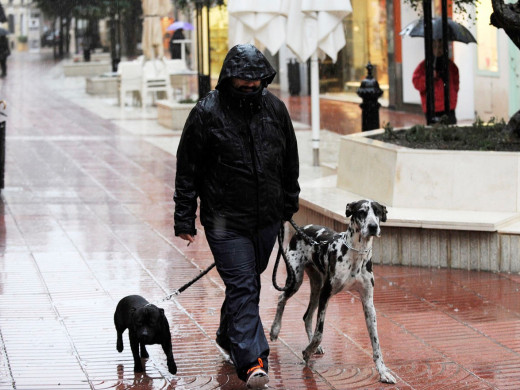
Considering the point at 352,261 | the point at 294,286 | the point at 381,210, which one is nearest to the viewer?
the point at 381,210

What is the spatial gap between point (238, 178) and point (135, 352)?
47.6 inches

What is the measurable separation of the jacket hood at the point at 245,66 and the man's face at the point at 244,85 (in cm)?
4

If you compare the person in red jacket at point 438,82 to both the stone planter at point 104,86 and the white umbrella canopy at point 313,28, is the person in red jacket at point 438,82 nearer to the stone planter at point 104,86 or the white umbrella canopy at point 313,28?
the white umbrella canopy at point 313,28

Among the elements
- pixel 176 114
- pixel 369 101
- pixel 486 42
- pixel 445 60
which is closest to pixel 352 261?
pixel 445 60

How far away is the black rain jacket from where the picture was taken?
231 inches

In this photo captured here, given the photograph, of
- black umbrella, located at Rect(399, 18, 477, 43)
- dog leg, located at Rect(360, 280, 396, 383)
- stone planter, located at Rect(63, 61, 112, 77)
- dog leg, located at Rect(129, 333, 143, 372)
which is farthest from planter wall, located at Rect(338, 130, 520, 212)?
stone planter, located at Rect(63, 61, 112, 77)

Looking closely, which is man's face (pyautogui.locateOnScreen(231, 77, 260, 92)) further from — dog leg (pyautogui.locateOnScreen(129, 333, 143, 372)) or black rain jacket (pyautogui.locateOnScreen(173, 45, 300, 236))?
dog leg (pyautogui.locateOnScreen(129, 333, 143, 372))

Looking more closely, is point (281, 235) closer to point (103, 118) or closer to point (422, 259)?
point (422, 259)

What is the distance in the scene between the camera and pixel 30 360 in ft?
21.6

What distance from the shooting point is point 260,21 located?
1465cm

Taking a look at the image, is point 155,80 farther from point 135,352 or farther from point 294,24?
point 135,352

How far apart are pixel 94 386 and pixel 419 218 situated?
12.6 ft

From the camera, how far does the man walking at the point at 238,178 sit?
5.83 m

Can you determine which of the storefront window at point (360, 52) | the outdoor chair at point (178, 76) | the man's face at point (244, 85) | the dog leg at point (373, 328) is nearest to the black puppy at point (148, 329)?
the dog leg at point (373, 328)
